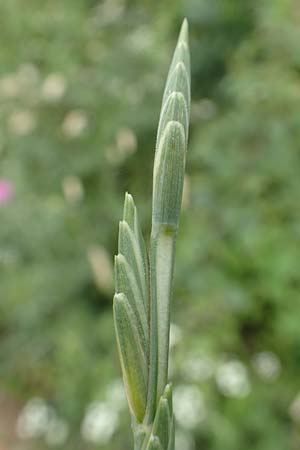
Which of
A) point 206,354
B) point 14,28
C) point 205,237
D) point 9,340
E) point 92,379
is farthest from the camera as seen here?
Answer: point 14,28

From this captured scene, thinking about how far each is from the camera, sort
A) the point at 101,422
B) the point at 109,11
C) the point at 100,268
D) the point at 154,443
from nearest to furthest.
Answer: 1. the point at 154,443
2. the point at 101,422
3. the point at 100,268
4. the point at 109,11

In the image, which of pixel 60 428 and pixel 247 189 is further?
pixel 60 428

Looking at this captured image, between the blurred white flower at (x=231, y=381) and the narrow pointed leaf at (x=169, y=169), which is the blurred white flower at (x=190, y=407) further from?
the narrow pointed leaf at (x=169, y=169)

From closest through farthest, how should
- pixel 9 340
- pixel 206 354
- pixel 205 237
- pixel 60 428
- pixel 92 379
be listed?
pixel 206 354, pixel 205 237, pixel 92 379, pixel 60 428, pixel 9 340

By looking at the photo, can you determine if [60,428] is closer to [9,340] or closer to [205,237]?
[9,340]

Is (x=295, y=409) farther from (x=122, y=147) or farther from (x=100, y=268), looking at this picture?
(x=122, y=147)

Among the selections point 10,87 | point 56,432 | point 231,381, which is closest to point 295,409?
point 231,381

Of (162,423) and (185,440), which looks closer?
(162,423)

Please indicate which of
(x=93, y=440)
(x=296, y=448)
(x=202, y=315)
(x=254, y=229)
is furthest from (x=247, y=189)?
(x=93, y=440)
